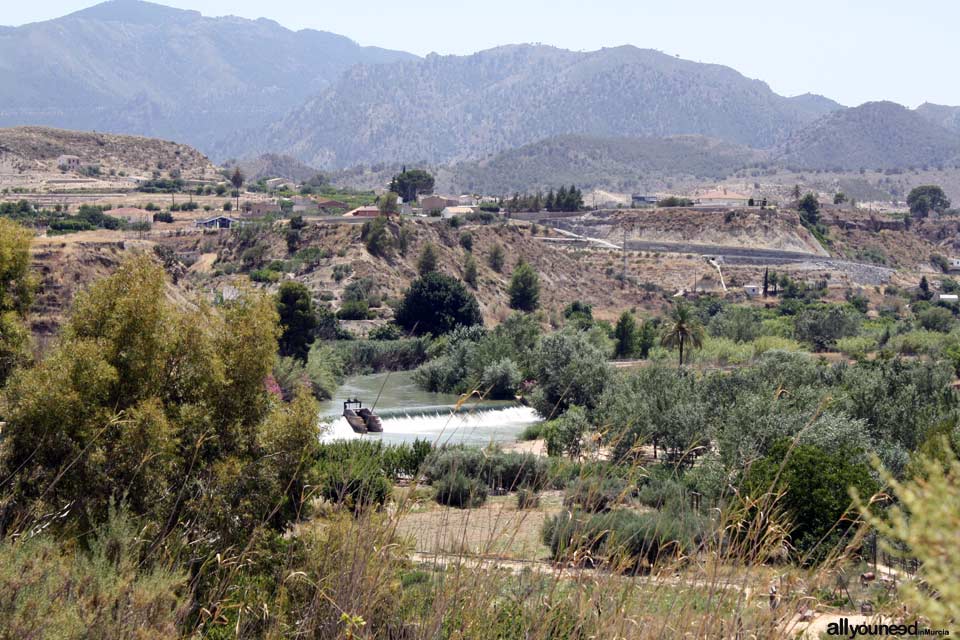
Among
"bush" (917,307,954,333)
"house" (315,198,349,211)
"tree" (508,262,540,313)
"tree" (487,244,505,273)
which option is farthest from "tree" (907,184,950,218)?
"tree" (508,262,540,313)

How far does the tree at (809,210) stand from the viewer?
294 ft

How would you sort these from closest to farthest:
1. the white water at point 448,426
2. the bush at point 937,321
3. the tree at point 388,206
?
the white water at point 448,426
the bush at point 937,321
the tree at point 388,206

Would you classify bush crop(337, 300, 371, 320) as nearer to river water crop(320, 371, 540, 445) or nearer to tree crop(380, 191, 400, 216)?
river water crop(320, 371, 540, 445)

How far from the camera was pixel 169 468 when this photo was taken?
28.3ft

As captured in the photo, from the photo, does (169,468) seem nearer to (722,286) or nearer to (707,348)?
(707,348)

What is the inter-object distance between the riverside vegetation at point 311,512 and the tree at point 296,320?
56.2 feet

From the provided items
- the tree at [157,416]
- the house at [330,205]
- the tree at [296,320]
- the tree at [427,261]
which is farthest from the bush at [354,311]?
the tree at [157,416]

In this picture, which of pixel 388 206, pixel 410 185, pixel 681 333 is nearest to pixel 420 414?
pixel 681 333

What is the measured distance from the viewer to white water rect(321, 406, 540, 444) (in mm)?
29719

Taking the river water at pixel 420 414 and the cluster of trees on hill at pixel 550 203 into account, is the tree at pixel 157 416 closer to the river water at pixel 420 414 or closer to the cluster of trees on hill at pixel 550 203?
the river water at pixel 420 414

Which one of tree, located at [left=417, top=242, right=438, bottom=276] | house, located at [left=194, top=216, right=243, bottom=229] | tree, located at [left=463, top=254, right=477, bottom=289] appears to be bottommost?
tree, located at [left=463, top=254, right=477, bottom=289]

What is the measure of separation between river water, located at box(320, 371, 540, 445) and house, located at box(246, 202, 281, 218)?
37533 mm

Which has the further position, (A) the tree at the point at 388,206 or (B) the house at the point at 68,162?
(B) the house at the point at 68,162

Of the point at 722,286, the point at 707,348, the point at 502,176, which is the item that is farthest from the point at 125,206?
the point at 502,176
